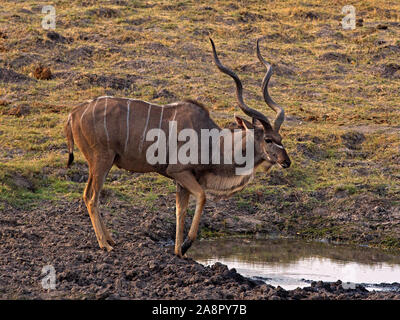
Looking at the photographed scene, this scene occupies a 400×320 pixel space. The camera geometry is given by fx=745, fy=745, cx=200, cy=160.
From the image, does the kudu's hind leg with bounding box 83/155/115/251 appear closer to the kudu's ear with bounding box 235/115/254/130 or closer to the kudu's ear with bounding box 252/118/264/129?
the kudu's ear with bounding box 235/115/254/130

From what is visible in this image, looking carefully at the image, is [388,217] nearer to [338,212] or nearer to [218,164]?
[338,212]

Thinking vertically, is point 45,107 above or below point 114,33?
below

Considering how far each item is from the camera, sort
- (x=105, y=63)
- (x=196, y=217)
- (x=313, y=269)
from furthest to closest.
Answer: (x=105, y=63) < (x=313, y=269) < (x=196, y=217)

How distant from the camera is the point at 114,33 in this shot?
656 inches

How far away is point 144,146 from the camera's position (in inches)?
258

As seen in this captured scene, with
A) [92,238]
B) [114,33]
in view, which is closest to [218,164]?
[92,238]

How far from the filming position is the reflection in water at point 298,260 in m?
6.86

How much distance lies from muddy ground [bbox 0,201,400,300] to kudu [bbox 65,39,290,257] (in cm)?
34

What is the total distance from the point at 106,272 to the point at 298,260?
96.1 inches

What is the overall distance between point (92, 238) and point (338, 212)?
3163mm

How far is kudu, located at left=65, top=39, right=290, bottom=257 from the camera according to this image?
21.4 feet

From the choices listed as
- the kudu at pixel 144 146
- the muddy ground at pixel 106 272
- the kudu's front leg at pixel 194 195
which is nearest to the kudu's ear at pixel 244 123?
the kudu at pixel 144 146

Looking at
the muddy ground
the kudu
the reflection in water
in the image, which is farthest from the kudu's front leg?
the reflection in water
